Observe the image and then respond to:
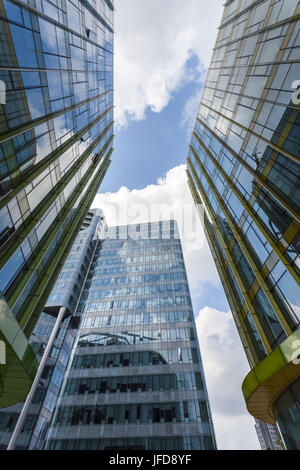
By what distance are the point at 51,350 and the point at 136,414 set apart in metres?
25.7

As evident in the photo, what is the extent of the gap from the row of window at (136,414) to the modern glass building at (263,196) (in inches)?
1127

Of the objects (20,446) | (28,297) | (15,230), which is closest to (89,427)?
(20,446)

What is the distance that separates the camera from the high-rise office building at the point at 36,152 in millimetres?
13859

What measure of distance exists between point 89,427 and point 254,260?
143ft

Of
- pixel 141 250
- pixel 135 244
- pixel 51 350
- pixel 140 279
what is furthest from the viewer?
pixel 135 244

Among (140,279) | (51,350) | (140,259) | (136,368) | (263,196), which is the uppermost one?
(263,196)

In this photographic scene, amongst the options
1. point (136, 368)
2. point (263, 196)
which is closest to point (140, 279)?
point (136, 368)

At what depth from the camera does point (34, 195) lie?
59.9 ft

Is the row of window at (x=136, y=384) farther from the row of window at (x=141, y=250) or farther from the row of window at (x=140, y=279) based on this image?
the row of window at (x=141, y=250)

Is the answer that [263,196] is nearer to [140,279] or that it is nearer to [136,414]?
[136,414]

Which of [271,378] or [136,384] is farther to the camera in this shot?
[136,384]

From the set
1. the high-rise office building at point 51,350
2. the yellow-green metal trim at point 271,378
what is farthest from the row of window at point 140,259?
the yellow-green metal trim at point 271,378

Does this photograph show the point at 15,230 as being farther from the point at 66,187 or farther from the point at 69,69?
the point at 69,69

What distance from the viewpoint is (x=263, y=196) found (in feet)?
59.2
